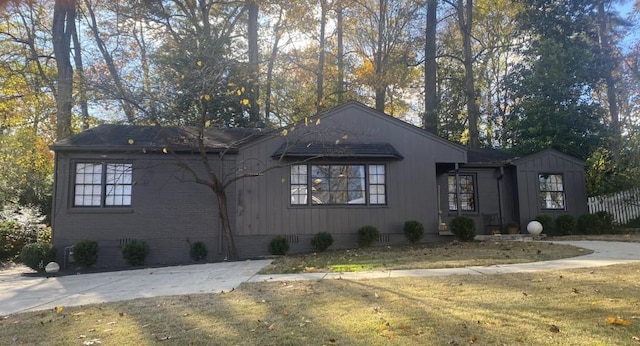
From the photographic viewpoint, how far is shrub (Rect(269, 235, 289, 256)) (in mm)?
13344

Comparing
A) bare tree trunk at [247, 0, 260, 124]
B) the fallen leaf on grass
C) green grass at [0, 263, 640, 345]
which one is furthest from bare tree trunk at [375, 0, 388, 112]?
the fallen leaf on grass

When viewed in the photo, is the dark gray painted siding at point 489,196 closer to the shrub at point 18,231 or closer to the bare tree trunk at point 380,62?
the bare tree trunk at point 380,62

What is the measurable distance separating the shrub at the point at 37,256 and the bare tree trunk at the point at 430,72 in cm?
1929

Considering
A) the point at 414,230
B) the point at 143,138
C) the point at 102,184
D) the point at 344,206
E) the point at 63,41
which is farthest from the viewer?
the point at 63,41

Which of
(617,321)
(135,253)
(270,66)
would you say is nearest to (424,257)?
(617,321)

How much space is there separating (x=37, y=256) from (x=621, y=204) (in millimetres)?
20883

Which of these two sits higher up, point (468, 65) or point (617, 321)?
point (468, 65)

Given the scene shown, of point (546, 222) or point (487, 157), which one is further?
Answer: point (487, 157)

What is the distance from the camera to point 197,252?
13.2m

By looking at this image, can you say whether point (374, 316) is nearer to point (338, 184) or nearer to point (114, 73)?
point (338, 184)

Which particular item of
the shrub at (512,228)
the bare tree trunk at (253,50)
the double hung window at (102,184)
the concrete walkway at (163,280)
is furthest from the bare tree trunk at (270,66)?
the concrete walkway at (163,280)

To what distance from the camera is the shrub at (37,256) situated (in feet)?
39.4

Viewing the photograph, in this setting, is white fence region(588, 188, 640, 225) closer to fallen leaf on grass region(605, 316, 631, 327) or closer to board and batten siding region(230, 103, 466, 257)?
board and batten siding region(230, 103, 466, 257)

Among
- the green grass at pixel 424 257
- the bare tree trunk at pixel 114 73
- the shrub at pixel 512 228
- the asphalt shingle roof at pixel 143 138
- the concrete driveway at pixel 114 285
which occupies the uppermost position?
the bare tree trunk at pixel 114 73
